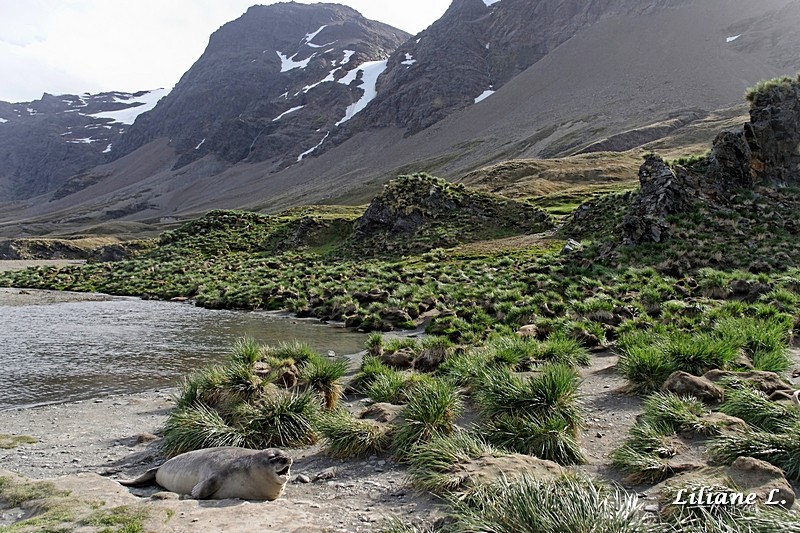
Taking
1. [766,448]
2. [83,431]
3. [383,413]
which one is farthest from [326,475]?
[83,431]

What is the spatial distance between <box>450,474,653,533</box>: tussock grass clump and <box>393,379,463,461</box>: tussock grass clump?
211 centimetres

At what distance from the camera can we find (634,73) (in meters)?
158

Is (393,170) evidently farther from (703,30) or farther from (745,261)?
(745,261)

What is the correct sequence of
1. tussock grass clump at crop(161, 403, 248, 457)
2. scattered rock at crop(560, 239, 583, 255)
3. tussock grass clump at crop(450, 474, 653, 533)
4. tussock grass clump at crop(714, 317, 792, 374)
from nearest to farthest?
→ 1. tussock grass clump at crop(450, 474, 653, 533)
2. tussock grass clump at crop(161, 403, 248, 457)
3. tussock grass clump at crop(714, 317, 792, 374)
4. scattered rock at crop(560, 239, 583, 255)

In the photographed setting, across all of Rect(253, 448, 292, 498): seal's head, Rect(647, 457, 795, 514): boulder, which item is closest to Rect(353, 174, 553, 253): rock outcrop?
Rect(253, 448, 292, 498): seal's head

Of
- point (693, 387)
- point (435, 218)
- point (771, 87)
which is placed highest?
point (771, 87)

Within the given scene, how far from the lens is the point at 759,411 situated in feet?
22.7

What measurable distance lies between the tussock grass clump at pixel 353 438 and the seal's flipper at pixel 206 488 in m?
1.88

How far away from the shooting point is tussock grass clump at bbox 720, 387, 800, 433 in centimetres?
647

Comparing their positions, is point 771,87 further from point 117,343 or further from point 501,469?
point 117,343

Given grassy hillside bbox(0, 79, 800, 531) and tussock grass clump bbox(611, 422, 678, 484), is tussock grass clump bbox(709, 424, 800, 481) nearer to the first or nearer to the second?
grassy hillside bbox(0, 79, 800, 531)

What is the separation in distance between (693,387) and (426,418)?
4396 mm

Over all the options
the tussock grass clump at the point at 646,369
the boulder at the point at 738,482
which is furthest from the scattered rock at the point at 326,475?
the tussock grass clump at the point at 646,369

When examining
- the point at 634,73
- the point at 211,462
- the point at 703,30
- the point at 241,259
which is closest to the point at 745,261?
the point at 211,462
